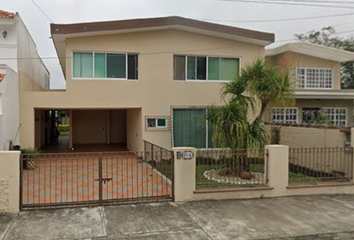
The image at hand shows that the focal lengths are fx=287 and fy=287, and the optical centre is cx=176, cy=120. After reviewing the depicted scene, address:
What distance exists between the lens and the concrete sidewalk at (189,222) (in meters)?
5.47

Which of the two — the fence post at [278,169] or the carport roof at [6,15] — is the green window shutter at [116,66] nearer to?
the carport roof at [6,15]

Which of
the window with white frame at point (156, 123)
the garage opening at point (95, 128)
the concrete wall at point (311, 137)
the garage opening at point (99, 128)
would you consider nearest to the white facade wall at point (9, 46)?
the window with white frame at point (156, 123)

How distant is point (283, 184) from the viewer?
26.8ft

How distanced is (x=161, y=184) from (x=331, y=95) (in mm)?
13384

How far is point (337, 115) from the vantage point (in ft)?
62.0

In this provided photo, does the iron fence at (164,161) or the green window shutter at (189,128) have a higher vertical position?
the green window shutter at (189,128)

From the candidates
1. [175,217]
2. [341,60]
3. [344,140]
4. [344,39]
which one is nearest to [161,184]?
[175,217]

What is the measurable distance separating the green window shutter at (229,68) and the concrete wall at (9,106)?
358 inches

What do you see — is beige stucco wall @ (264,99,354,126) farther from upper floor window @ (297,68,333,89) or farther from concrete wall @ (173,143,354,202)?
concrete wall @ (173,143,354,202)

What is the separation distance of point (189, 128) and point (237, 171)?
4.58m

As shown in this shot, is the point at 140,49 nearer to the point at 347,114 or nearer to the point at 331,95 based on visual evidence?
the point at 331,95

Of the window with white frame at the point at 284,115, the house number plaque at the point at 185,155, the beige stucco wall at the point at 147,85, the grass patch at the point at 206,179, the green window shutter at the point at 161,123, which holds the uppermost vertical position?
the beige stucco wall at the point at 147,85

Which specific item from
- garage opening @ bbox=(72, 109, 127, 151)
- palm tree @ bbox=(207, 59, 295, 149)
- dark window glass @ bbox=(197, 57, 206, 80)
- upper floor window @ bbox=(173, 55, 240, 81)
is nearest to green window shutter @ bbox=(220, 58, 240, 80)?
upper floor window @ bbox=(173, 55, 240, 81)

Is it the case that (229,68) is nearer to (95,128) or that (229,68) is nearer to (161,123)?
(161,123)
